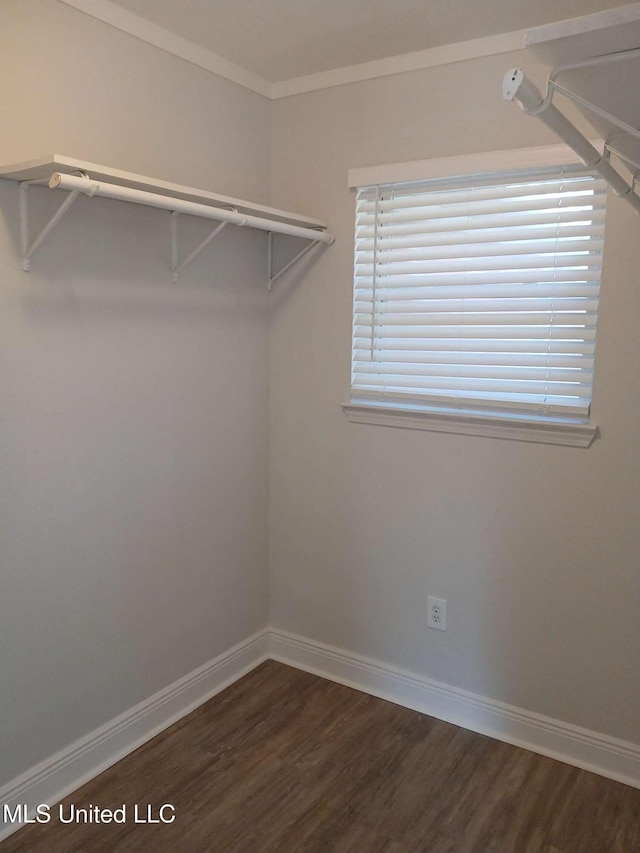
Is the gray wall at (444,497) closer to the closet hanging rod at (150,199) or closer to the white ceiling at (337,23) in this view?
the white ceiling at (337,23)

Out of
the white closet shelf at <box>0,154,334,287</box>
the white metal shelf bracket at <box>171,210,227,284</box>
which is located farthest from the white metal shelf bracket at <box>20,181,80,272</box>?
the white metal shelf bracket at <box>171,210,227,284</box>

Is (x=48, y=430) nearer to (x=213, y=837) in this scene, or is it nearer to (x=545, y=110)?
(x=213, y=837)

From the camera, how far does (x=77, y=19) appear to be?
1850mm

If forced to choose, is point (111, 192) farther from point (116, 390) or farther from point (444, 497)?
point (444, 497)

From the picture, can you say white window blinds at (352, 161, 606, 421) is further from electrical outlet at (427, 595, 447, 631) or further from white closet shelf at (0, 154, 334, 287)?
electrical outlet at (427, 595, 447, 631)

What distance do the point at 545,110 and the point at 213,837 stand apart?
6.37 ft

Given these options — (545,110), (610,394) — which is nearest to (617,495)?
(610,394)

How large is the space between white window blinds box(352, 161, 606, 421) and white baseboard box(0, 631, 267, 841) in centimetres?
117

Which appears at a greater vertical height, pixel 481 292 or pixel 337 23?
pixel 337 23

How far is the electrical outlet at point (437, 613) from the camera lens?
2434mm

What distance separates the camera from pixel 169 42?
211 cm

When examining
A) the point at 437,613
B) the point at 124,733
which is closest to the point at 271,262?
the point at 437,613

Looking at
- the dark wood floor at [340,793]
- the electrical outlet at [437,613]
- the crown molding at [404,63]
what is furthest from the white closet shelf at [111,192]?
the dark wood floor at [340,793]

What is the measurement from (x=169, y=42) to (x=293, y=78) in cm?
54
